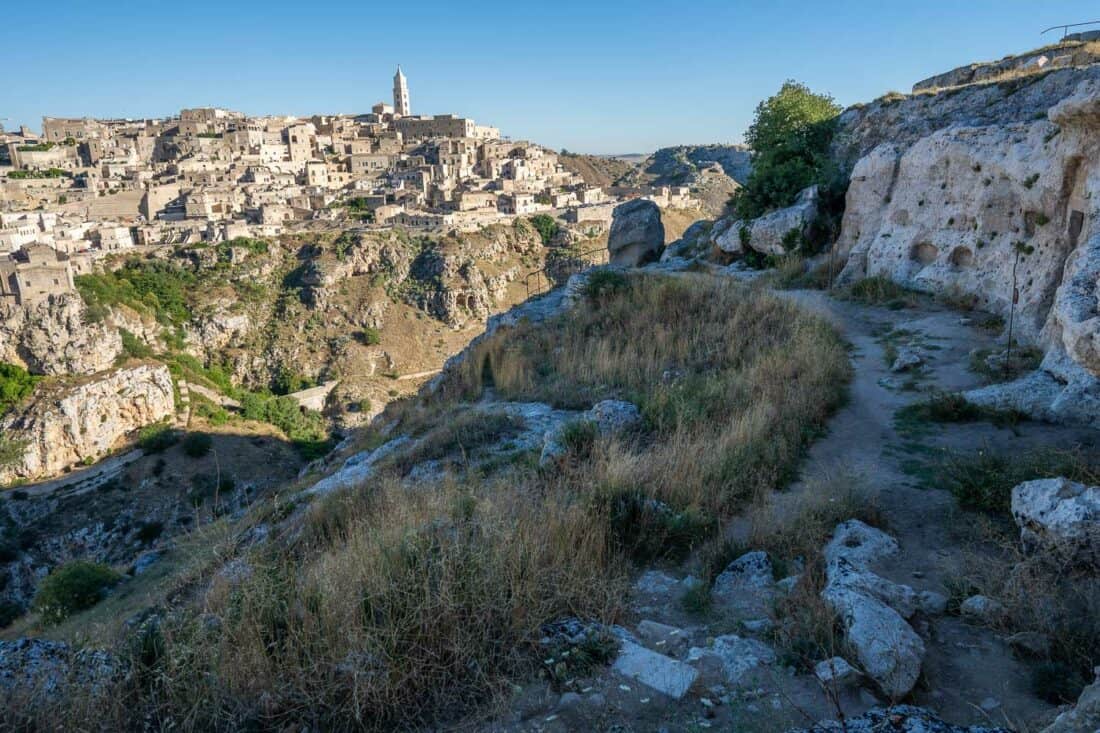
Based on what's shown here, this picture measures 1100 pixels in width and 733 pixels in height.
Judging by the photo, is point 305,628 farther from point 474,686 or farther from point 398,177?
point 398,177

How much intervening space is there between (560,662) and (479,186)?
72.4m

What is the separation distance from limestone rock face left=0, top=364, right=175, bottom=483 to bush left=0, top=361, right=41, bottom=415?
2.75 feet

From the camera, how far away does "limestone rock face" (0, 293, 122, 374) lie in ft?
133

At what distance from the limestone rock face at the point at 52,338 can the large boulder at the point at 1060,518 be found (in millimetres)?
50125

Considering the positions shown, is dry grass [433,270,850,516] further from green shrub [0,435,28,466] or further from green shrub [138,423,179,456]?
green shrub [0,435,28,466]

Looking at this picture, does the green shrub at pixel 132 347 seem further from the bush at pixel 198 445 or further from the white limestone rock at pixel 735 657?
the white limestone rock at pixel 735 657

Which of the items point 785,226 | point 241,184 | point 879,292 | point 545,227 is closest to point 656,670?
point 879,292

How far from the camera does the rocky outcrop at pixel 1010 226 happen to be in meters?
4.89

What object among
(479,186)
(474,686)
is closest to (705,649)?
(474,686)

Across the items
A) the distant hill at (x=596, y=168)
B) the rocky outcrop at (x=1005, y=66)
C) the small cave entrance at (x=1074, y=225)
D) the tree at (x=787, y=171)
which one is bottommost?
the small cave entrance at (x=1074, y=225)

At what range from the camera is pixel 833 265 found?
11.4m

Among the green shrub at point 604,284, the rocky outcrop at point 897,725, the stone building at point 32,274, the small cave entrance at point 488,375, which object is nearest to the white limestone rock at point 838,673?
the rocky outcrop at point 897,725

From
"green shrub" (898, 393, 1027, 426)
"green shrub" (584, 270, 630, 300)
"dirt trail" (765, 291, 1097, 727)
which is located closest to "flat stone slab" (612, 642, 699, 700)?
"dirt trail" (765, 291, 1097, 727)

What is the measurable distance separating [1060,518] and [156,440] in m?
44.2
